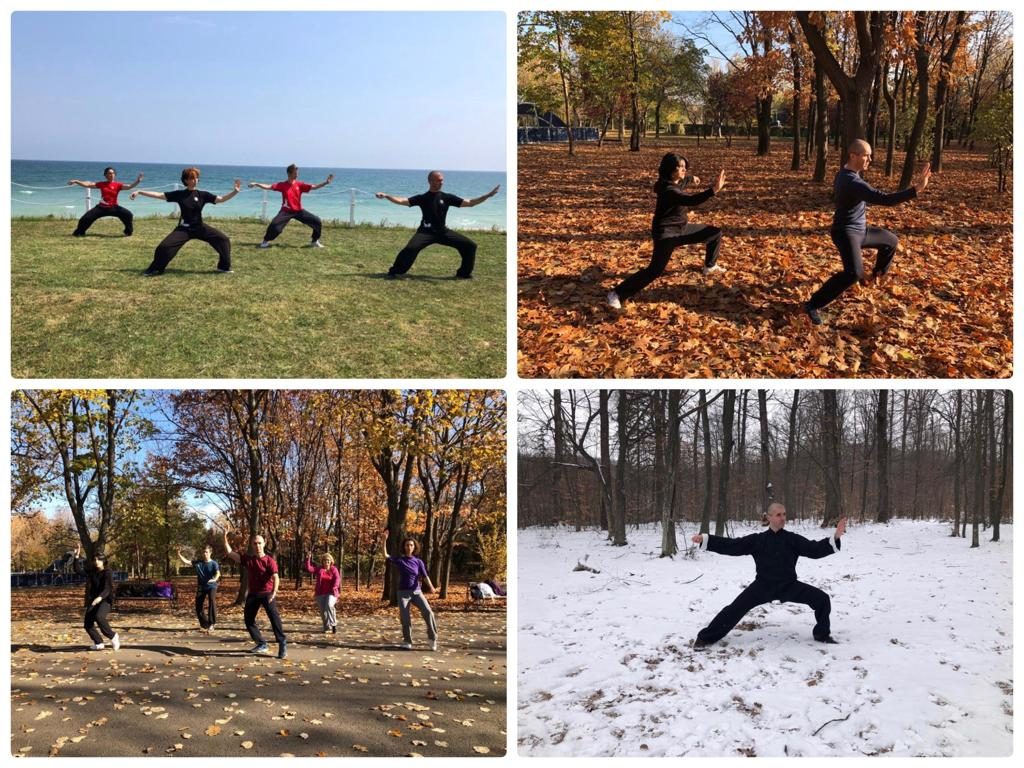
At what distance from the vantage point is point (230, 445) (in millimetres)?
8719

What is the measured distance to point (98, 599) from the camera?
5.95 metres

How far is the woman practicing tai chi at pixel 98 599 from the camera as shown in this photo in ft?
19.4

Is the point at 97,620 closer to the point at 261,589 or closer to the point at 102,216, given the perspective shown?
the point at 261,589

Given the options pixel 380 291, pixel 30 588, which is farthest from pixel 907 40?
pixel 30 588

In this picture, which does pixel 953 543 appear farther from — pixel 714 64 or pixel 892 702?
pixel 714 64

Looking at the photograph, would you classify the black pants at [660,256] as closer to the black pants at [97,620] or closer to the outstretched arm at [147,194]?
the outstretched arm at [147,194]

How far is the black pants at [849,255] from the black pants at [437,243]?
3.36 m

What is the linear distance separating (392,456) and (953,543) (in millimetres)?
6923

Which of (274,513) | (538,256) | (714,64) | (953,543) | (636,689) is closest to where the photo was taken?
(636,689)

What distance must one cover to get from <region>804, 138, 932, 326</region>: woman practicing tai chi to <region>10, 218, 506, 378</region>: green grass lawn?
104 inches

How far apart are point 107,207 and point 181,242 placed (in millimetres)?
2005

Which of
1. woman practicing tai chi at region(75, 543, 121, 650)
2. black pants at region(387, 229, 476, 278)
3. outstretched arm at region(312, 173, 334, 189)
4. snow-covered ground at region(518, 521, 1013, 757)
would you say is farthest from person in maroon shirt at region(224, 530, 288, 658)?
outstretched arm at region(312, 173, 334, 189)

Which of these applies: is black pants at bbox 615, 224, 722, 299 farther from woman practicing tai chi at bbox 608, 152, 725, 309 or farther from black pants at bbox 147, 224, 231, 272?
black pants at bbox 147, 224, 231, 272

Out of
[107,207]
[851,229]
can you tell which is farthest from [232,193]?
[851,229]
